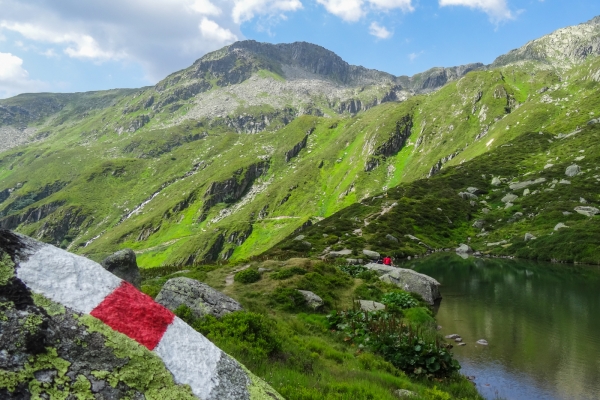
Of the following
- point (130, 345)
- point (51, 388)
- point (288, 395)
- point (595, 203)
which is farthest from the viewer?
point (595, 203)

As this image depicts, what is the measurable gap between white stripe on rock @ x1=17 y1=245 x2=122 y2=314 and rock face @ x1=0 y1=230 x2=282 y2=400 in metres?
0.01

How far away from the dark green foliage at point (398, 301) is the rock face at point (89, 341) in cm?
2485

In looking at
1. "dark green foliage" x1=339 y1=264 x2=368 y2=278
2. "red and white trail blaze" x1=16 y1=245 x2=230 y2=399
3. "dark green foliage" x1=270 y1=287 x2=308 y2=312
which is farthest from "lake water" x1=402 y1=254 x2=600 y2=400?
"red and white trail blaze" x1=16 y1=245 x2=230 y2=399

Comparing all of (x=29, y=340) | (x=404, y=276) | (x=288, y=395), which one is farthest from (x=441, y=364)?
(x=404, y=276)

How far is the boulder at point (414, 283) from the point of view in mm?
36325

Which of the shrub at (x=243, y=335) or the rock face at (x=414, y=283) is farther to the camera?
the rock face at (x=414, y=283)

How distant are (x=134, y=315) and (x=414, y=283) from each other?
117 ft

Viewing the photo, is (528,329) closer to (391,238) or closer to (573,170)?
(391,238)

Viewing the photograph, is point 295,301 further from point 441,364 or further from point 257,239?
point 257,239

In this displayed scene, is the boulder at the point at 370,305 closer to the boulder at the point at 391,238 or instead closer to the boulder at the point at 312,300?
the boulder at the point at 312,300

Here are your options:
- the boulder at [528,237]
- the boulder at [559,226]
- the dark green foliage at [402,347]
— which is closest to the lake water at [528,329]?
the dark green foliage at [402,347]

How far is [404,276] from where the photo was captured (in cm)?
3919

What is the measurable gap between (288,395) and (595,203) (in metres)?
99.1

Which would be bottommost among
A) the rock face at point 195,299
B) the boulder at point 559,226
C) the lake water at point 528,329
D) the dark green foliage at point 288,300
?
the lake water at point 528,329
